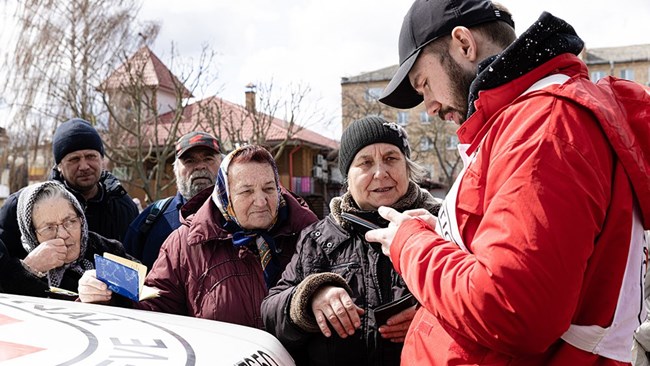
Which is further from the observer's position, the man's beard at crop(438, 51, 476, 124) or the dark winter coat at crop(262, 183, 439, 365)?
the dark winter coat at crop(262, 183, 439, 365)

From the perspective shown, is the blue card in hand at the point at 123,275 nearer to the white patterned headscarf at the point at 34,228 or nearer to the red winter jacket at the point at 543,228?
the white patterned headscarf at the point at 34,228

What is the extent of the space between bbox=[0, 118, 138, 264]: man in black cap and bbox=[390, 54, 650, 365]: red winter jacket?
3687mm

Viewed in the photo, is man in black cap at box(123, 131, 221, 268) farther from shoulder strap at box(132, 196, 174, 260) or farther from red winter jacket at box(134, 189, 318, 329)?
red winter jacket at box(134, 189, 318, 329)

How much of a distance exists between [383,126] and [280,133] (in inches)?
1240

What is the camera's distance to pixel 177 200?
4.81 metres

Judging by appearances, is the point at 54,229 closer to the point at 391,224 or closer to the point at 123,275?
the point at 123,275

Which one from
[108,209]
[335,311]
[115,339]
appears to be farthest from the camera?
[108,209]

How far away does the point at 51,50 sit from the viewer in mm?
18547

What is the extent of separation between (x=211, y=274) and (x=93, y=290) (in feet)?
1.95

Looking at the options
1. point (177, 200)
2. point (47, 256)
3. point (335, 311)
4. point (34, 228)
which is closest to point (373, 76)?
point (177, 200)

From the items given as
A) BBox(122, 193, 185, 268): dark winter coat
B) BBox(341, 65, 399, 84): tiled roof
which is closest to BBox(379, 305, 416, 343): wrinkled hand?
BBox(122, 193, 185, 268): dark winter coat

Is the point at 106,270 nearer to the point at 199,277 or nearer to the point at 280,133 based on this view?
the point at 199,277

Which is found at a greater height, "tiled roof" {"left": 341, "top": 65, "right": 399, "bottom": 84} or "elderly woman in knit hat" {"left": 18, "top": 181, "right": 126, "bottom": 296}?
"tiled roof" {"left": 341, "top": 65, "right": 399, "bottom": 84}

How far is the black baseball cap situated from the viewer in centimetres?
168
